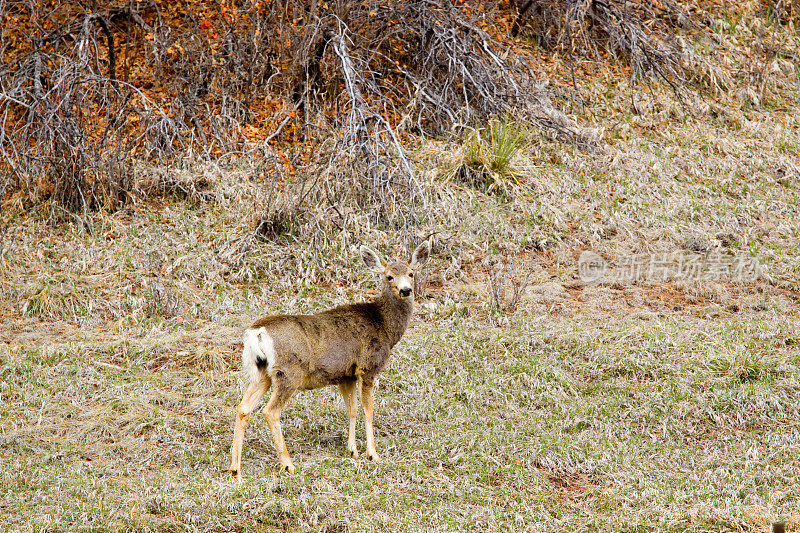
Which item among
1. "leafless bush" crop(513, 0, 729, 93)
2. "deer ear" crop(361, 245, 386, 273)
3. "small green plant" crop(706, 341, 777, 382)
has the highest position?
"leafless bush" crop(513, 0, 729, 93)

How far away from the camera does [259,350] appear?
18.8ft

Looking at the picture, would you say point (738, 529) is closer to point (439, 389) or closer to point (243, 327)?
point (439, 389)

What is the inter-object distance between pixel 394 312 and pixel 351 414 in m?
0.79

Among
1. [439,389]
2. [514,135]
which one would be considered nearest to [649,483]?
[439,389]

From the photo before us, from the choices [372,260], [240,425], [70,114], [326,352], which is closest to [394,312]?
[372,260]

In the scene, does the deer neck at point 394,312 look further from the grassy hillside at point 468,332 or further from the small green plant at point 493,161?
the small green plant at point 493,161

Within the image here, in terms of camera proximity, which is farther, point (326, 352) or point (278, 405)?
point (326, 352)

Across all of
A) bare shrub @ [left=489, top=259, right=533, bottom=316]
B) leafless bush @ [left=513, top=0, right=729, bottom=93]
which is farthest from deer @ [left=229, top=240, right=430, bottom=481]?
leafless bush @ [left=513, top=0, right=729, bottom=93]

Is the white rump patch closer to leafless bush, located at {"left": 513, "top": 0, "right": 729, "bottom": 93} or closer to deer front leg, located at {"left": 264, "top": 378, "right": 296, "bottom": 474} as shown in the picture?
deer front leg, located at {"left": 264, "top": 378, "right": 296, "bottom": 474}

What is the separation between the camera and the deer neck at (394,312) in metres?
6.60

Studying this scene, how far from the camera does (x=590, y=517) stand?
5.56 m

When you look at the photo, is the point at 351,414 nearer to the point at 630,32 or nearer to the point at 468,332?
the point at 468,332

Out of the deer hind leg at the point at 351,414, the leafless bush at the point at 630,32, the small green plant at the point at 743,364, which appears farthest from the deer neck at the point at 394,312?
the leafless bush at the point at 630,32

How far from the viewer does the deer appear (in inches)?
229
